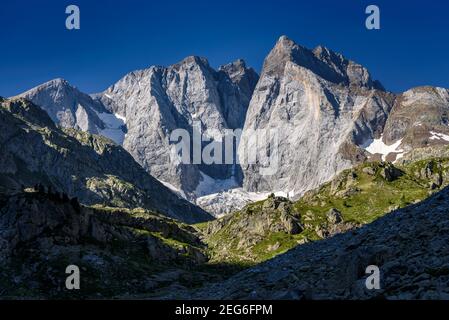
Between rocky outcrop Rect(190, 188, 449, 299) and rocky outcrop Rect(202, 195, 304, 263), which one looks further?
rocky outcrop Rect(202, 195, 304, 263)

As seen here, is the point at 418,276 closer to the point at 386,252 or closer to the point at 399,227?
the point at 386,252

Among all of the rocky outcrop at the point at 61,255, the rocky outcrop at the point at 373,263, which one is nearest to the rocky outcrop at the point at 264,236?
the rocky outcrop at the point at 61,255

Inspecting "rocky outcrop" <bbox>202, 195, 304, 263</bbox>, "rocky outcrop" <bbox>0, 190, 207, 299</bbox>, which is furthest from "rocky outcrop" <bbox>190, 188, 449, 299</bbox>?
"rocky outcrop" <bbox>202, 195, 304, 263</bbox>

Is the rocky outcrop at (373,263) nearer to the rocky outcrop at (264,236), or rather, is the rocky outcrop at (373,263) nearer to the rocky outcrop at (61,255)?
the rocky outcrop at (61,255)

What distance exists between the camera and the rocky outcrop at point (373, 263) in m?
32.1

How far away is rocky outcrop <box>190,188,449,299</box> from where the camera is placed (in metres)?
32.1

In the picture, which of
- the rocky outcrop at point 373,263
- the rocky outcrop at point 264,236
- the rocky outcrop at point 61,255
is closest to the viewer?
the rocky outcrop at point 373,263

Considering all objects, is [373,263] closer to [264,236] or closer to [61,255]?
[61,255]

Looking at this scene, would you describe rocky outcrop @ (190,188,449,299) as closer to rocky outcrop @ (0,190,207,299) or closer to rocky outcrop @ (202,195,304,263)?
rocky outcrop @ (0,190,207,299)

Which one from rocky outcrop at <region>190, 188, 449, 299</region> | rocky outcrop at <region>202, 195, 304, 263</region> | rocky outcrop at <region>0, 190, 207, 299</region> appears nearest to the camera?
rocky outcrop at <region>190, 188, 449, 299</region>

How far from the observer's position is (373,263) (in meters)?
39.0

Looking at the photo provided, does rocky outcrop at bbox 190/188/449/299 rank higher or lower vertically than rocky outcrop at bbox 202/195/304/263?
lower

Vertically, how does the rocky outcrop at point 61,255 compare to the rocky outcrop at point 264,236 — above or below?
below
